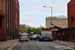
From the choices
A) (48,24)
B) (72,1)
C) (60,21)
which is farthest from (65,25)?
(72,1)

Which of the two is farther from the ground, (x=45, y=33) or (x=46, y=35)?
(x=45, y=33)

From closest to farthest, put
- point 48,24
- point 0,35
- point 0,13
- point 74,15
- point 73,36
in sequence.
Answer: point 0,13
point 73,36
point 0,35
point 74,15
point 48,24

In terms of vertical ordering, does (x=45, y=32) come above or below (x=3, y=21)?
below

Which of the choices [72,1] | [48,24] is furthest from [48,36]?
[48,24]

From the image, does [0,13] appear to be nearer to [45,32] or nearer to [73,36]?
[45,32]

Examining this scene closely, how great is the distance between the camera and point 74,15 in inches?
1544

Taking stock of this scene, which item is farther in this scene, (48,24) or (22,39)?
(48,24)

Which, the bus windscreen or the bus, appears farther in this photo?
the bus windscreen

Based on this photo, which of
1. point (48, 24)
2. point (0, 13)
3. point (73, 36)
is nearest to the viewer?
point (0, 13)

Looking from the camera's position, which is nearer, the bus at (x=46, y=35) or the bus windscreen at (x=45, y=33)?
the bus at (x=46, y=35)

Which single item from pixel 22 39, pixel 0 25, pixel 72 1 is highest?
pixel 72 1

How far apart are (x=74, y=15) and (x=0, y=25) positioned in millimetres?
17628

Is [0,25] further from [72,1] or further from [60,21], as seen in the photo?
[60,21]

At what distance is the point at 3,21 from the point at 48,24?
2994 inches
